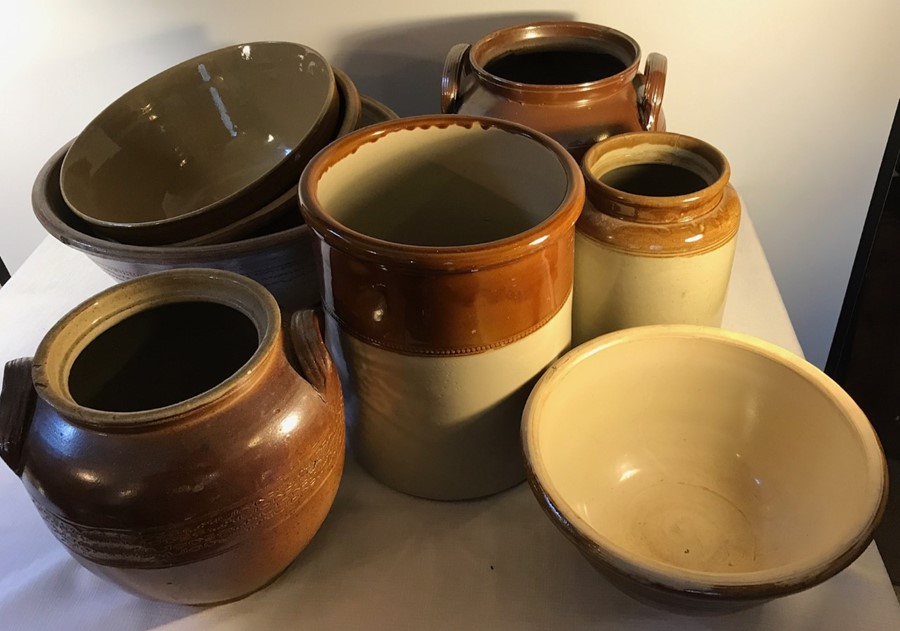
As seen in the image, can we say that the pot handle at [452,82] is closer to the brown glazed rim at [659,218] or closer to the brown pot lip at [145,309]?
the brown glazed rim at [659,218]

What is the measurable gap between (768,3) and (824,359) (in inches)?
20.9

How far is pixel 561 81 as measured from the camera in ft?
2.49

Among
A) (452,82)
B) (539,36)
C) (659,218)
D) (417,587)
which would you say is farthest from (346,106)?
(417,587)

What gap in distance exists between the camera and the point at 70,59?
0.85 meters

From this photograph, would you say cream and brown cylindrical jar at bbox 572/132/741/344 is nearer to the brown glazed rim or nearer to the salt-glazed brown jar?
the brown glazed rim

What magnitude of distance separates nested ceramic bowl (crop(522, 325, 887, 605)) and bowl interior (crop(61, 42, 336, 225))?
1.23 ft

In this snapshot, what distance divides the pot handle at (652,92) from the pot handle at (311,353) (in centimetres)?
37

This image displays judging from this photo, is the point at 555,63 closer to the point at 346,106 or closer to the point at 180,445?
the point at 346,106

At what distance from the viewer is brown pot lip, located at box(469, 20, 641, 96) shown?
63 cm

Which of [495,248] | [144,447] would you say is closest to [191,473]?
[144,447]

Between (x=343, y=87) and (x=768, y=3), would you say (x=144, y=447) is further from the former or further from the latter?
(x=768, y=3)

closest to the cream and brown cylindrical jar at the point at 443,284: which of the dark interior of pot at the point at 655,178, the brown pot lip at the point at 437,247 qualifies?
the brown pot lip at the point at 437,247

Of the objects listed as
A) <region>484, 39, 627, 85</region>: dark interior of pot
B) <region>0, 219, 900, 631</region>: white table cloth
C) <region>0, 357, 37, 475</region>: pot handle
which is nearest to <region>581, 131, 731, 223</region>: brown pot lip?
<region>484, 39, 627, 85</region>: dark interior of pot

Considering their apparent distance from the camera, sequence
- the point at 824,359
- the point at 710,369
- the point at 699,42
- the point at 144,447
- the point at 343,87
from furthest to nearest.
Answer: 1. the point at 824,359
2. the point at 699,42
3. the point at 343,87
4. the point at 710,369
5. the point at 144,447
